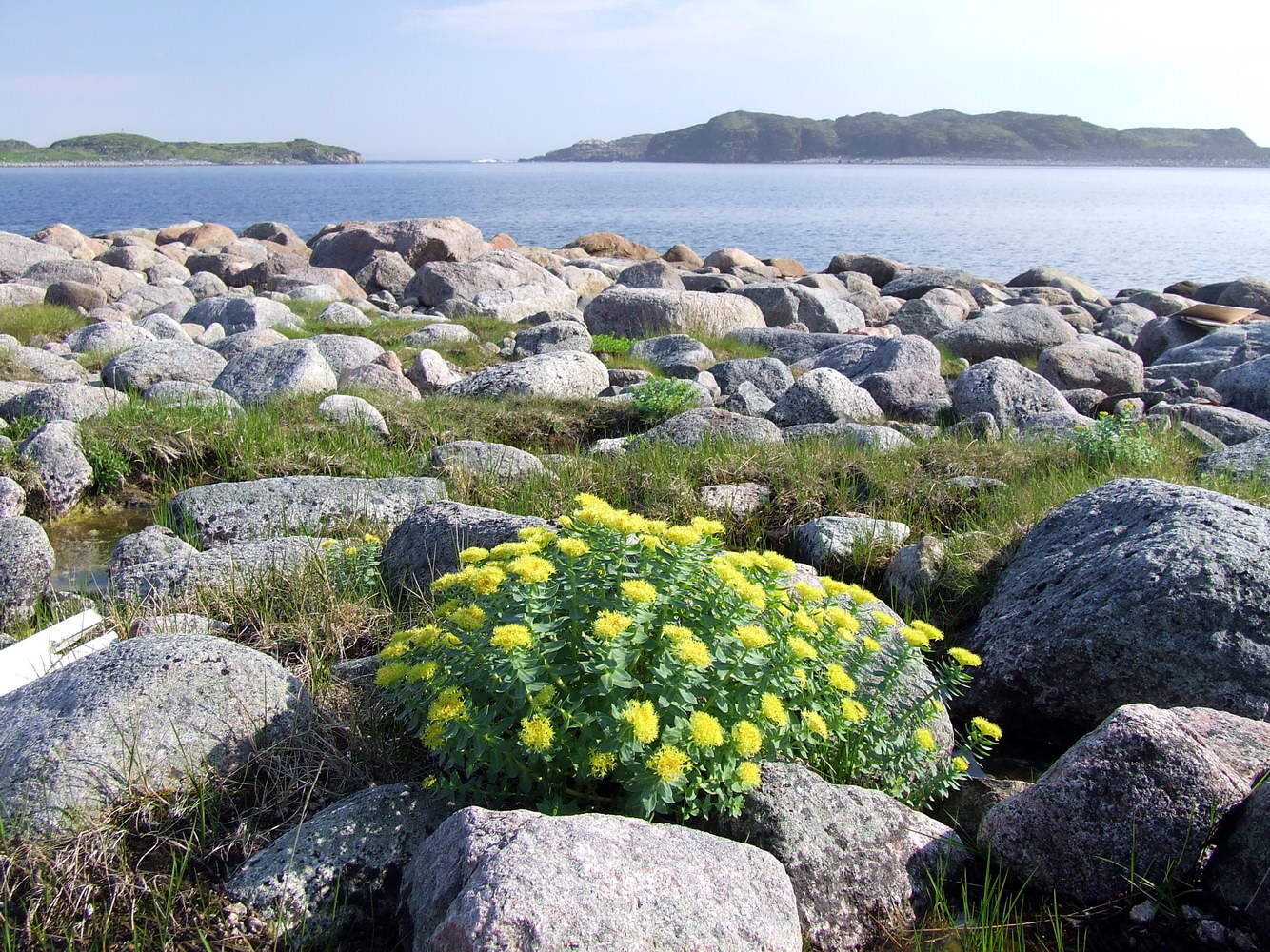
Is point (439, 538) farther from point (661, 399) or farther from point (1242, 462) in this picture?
point (1242, 462)

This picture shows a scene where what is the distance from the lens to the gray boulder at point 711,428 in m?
7.77

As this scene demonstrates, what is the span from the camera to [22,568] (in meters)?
5.15

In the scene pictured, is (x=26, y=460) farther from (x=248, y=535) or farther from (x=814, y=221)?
→ (x=814, y=221)

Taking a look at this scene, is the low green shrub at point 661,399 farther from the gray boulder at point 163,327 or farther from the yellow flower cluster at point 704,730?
the gray boulder at point 163,327

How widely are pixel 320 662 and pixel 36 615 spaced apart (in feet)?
7.13

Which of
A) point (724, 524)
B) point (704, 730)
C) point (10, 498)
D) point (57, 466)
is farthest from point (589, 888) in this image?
point (57, 466)

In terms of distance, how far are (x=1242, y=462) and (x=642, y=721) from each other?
238 inches

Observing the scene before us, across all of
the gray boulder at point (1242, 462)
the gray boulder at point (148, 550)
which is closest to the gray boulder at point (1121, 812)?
the gray boulder at point (1242, 462)

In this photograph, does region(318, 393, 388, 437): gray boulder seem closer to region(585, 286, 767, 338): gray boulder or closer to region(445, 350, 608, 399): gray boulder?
region(445, 350, 608, 399): gray boulder

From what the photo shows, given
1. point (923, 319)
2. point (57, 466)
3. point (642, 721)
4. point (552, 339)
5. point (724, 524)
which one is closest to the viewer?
point (642, 721)

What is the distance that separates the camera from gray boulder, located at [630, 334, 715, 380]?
11977 millimetres

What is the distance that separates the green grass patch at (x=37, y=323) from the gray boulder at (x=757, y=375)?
9.21 meters

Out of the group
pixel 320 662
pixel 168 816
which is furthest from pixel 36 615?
pixel 168 816

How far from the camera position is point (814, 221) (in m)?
54.4
